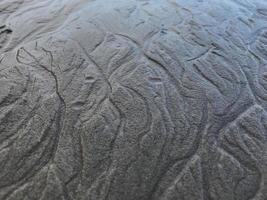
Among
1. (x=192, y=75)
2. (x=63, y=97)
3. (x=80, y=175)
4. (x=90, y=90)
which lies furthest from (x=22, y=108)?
(x=192, y=75)

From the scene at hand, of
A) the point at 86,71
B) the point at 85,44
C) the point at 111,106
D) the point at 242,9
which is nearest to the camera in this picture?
the point at 111,106

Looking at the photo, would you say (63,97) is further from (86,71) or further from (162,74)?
(162,74)

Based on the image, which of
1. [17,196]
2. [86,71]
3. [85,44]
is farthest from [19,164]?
[85,44]

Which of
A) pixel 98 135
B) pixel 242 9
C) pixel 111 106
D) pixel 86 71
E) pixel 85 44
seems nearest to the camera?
pixel 98 135

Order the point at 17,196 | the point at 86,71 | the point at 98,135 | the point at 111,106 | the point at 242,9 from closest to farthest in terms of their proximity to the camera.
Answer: the point at 17,196 < the point at 98,135 < the point at 111,106 < the point at 86,71 < the point at 242,9

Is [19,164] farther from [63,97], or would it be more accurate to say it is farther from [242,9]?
[242,9]

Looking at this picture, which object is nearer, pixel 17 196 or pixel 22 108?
pixel 17 196
